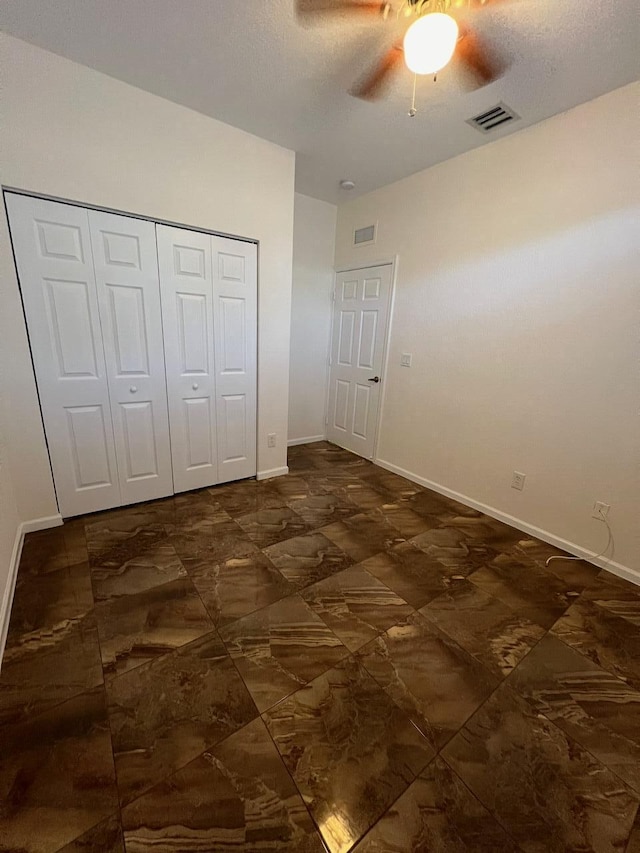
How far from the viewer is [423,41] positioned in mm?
1329

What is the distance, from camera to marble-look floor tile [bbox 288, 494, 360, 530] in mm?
2588

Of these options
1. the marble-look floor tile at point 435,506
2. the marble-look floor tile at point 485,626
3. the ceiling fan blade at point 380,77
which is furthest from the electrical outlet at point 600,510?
the ceiling fan blade at point 380,77

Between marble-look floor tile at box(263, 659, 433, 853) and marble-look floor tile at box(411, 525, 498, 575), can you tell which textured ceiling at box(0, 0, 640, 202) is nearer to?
marble-look floor tile at box(411, 525, 498, 575)

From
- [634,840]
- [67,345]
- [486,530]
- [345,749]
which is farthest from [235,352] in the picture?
[634,840]

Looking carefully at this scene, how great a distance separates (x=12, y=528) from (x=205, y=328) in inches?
70.1

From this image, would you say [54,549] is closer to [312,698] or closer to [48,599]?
[48,599]

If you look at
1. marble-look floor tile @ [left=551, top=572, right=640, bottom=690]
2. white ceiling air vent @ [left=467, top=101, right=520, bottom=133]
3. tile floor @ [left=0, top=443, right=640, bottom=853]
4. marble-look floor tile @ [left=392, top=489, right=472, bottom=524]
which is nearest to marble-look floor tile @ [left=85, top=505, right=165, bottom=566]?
tile floor @ [left=0, top=443, right=640, bottom=853]

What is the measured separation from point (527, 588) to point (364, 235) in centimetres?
347

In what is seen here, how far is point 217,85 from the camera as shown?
2029mm

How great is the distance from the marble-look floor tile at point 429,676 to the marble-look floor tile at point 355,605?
59 mm

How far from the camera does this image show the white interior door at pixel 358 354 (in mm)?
3555

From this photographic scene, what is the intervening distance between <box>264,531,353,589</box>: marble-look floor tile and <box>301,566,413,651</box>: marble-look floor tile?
0.21 feet

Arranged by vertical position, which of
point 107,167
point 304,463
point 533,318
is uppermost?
point 107,167

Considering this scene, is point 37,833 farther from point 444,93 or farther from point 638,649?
point 444,93
